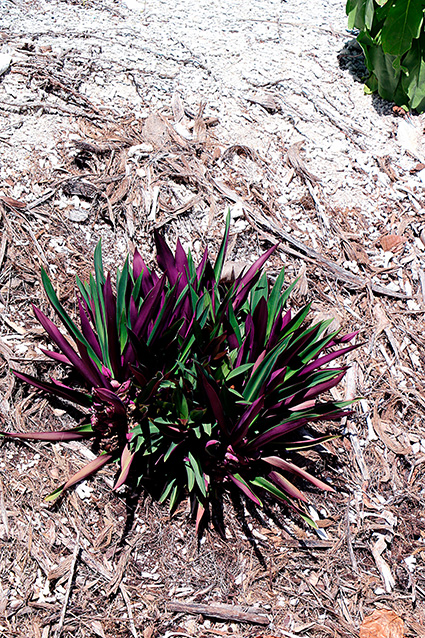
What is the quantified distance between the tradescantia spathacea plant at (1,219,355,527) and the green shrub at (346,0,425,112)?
1.81m

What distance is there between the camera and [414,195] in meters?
3.30

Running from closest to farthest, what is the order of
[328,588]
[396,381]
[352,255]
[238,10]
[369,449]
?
[328,588] → [369,449] → [396,381] → [352,255] → [238,10]

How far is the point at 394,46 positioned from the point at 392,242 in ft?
3.60

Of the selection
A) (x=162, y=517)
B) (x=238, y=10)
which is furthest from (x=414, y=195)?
(x=162, y=517)

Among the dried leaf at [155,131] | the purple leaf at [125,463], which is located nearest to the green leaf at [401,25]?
the dried leaf at [155,131]

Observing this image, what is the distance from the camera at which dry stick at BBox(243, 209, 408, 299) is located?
2.99 metres

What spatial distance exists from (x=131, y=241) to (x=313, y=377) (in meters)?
1.20

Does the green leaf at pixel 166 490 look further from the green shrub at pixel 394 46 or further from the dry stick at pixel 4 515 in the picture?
the green shrub at pixel 394 46

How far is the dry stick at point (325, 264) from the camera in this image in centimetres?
299

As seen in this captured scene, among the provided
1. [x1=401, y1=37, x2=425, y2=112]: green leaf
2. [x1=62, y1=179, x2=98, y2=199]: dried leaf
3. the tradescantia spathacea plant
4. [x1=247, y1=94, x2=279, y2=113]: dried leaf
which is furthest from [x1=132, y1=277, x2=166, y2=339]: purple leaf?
[x1=401, y1=37, x2=425, y2=112]: green leaf

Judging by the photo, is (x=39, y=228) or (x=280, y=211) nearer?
(x=39, y=228)

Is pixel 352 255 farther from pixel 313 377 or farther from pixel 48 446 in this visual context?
pixel 48 446

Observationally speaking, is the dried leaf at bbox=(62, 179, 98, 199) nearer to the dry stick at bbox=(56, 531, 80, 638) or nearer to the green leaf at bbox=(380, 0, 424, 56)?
the dry stick at bbox=(56, 531, 80, 638)

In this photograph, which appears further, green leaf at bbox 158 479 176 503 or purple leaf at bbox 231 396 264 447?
green leaf at bbox 158 479 176 503
